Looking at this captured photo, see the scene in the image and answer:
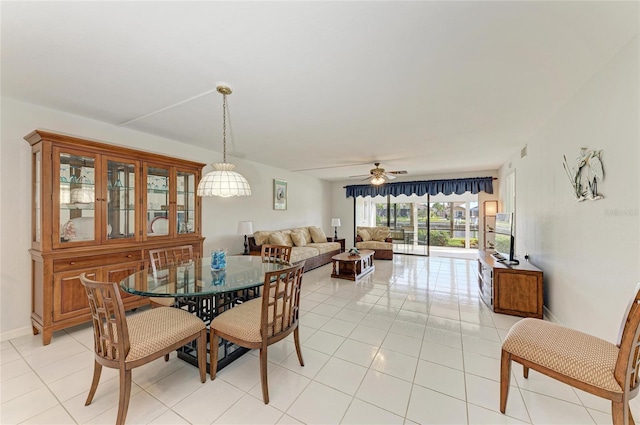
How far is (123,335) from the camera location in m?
1.50

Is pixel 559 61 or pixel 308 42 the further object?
pixel 559 61

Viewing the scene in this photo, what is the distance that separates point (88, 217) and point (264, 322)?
2.51 meters

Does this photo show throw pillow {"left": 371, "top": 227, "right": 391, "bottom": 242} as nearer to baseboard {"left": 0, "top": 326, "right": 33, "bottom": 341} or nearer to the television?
the television

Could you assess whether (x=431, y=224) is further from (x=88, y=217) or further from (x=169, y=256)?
(x=88, y=217)

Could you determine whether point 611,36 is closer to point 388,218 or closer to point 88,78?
point 88,78

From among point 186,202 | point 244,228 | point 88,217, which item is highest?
point 186,202

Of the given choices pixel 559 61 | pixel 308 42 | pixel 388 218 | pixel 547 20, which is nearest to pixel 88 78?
pixel 308 42

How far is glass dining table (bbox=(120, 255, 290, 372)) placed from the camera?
1.87m

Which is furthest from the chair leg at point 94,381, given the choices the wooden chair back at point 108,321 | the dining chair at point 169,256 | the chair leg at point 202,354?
the dining chair at point 169,256

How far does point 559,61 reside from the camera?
188 centimetres

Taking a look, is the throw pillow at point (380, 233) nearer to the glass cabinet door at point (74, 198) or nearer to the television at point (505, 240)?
the television at point (505, 240)

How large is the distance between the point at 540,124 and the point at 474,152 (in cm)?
142

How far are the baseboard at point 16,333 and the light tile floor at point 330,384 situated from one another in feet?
0.24

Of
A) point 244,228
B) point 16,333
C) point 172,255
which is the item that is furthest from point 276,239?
point 16,333
